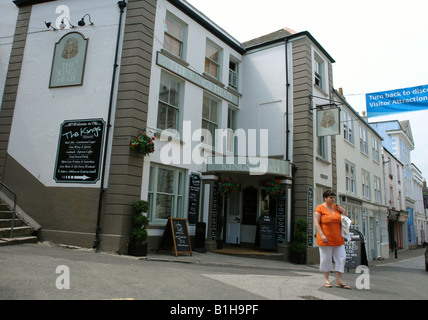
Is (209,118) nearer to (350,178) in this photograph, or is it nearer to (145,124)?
(145,124)

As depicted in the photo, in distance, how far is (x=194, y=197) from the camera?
39.9 feet

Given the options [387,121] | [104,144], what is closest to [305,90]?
[104,144]

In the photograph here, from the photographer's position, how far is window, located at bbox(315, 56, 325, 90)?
646 inches

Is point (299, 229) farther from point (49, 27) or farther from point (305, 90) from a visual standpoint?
point (49, 27)

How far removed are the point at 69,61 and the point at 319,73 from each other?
11.3 metres

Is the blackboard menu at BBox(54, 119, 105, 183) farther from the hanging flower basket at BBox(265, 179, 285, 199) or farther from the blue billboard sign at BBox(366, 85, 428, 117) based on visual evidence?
the blue billboard sign at BBox(366, 85, 428, 117)

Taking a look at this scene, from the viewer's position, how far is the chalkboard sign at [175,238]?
34.2 feet

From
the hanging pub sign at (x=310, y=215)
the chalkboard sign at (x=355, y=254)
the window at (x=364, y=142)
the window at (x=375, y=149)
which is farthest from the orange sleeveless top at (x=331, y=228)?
the window at (x=375, y=149)

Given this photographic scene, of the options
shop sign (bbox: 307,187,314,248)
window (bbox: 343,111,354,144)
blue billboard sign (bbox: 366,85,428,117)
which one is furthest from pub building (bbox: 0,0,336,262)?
window (bbox: 343,111,354,144)

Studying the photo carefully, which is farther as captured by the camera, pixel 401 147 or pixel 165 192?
pixel 401 147

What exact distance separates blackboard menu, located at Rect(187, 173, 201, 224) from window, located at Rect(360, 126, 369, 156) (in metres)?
14.0

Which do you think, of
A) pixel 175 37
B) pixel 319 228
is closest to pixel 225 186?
pixel 175 37

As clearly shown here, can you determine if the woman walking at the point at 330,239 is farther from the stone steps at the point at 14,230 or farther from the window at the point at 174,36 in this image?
the window at the point at 174,36

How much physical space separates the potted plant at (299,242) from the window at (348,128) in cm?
876
